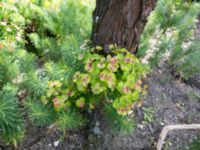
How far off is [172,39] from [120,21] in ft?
2.67

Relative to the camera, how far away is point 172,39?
7.10 feet

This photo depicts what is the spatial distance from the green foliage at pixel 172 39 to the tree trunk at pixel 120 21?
1.17ft

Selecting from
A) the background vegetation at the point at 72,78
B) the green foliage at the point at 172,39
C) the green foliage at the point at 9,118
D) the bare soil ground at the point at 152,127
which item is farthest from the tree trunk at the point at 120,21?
the green foliage at the point at 9,118

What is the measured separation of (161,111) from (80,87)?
0.83 meters

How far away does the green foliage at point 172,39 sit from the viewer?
2016mm

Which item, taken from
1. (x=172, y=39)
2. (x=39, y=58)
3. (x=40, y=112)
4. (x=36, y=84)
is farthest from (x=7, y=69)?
(x=172, y=39)

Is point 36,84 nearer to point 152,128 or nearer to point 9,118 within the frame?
point 9,118

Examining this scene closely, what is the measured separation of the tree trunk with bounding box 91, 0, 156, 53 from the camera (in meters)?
1.44

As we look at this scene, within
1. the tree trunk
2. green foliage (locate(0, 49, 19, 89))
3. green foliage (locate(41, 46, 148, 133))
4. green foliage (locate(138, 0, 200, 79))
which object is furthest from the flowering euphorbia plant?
green foliage (locate(138, 0, 200, 79))

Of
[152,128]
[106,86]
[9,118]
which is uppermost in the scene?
[106,86]

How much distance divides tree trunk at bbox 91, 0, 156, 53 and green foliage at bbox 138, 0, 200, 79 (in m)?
0.36

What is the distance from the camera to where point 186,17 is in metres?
2.34

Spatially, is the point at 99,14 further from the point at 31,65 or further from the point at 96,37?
the point at 31,65

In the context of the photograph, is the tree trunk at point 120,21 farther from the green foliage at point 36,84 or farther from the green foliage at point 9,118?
the green foliage at point 9,118
